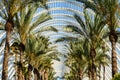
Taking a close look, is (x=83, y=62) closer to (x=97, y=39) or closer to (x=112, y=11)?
(x=97, y=39)

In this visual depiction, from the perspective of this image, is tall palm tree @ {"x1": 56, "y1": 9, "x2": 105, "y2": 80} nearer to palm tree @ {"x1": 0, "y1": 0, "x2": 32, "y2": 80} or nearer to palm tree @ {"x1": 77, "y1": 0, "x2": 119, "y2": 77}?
palm tree @ {"x1": 77, "y1": 0, "x2": 119, "y2": 77}

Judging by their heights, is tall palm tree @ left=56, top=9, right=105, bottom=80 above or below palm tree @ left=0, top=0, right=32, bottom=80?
above

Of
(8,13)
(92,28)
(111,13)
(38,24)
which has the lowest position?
(8,13)

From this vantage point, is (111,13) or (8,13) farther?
(111,13)

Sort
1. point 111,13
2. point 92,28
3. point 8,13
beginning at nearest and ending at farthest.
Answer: point 8,13, point 111,13, point 92,28

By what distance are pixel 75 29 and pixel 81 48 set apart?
8011mm

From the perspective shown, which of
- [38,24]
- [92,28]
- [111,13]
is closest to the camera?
[111,13]

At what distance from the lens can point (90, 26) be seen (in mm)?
30969

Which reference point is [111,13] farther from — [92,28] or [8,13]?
[8,13]

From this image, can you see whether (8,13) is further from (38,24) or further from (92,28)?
(92,28)

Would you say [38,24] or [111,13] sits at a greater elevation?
[38,24]

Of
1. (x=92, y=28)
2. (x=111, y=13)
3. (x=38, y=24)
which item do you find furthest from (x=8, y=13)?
(x=92, y=28)

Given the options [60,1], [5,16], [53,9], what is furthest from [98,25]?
[53,9]

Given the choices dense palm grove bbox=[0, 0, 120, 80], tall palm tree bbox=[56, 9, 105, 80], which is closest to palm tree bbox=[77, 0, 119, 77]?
dense palm grove bbox=[0, 0, 120, 80]
